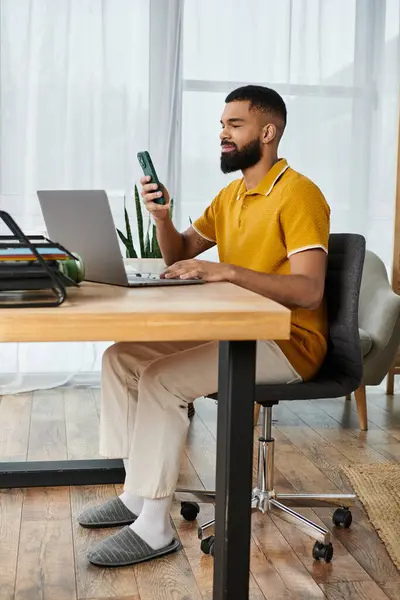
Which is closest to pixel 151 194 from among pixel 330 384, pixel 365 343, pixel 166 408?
pixel 166 408

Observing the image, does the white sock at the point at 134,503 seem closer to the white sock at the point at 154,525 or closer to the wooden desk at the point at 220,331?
the white sock at the point at 154,525

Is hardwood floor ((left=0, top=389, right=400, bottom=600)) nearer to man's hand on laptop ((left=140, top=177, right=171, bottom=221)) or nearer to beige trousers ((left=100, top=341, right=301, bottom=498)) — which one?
beige trousers ((left=100, top=341, right=301, bottom=498))

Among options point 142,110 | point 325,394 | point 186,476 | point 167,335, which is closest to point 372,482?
point 186,476

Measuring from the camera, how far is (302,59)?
4.58 m

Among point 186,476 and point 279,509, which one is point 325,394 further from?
point 186,476

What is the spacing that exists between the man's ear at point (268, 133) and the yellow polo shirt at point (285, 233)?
73mm

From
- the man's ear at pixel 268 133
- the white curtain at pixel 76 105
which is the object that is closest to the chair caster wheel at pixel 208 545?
the man's ear at pixel 268 133

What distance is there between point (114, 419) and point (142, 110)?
2597 mm

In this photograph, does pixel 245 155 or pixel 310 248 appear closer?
pixel 310 248

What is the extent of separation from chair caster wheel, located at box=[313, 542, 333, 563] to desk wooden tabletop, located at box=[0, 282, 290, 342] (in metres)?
1.02

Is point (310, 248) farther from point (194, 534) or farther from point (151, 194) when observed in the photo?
point (194, 534)

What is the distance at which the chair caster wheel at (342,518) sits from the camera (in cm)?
249

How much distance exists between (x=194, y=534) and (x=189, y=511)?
107 mm

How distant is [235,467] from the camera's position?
151 centimetres
